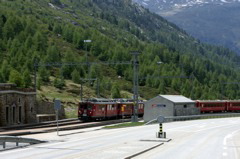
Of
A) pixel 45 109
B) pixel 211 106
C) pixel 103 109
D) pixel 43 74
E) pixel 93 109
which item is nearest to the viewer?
pixel 93 109

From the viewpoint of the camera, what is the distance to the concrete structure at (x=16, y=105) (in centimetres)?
5477

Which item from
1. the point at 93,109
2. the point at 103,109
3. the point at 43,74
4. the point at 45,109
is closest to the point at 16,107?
the point at 93,109

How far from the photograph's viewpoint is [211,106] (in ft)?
327

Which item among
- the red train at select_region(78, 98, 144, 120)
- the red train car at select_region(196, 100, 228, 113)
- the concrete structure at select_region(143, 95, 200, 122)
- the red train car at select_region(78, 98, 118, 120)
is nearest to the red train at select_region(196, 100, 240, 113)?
the red train car at select_region(196, 100, 228, 113)

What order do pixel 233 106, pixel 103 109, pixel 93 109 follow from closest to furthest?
pixel 93 109
pixel 103 109
pixel 233 106

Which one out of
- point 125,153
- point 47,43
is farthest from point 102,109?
point 47,43

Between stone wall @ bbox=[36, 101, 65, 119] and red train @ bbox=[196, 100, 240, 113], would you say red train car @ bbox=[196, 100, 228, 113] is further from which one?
stone wall @ bbox=[36, 101, 65, 119]

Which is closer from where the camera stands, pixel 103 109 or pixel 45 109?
pixel 103 109

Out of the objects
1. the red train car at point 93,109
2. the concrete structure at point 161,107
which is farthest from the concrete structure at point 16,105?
the concrete structure at point 161,107

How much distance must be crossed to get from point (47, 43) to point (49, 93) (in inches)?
3217

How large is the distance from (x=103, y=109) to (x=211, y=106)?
37.9 m

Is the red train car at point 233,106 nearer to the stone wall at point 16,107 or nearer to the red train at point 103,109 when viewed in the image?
the red train at point 103,109

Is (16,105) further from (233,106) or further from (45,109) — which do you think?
(233,106)

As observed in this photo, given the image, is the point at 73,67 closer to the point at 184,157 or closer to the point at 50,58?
the point at 50,58
